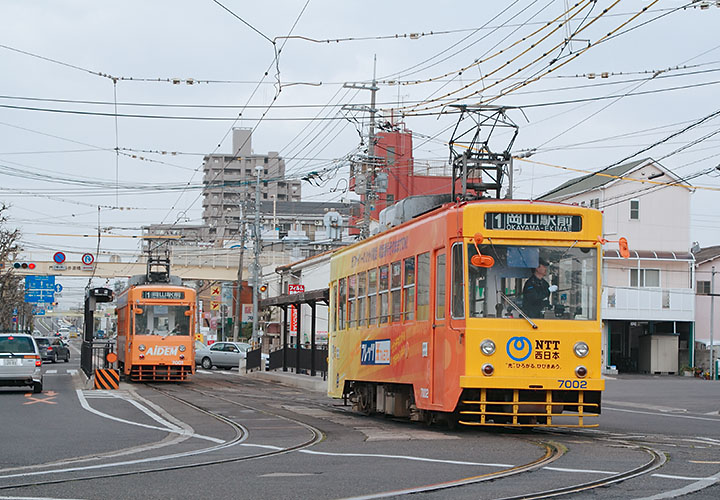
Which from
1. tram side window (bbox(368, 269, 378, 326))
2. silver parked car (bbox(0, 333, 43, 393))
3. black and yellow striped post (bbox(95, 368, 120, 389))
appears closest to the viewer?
tram side window (bbox(368, 269, 378, 326))

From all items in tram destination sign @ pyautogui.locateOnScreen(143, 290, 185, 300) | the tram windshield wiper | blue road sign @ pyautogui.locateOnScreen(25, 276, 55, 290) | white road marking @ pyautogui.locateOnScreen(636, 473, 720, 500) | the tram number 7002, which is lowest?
white road marking @ pyautogui.locateOnScreen(636, 473, 720, 500)

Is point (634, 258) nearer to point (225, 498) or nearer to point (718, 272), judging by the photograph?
point (718, 272)

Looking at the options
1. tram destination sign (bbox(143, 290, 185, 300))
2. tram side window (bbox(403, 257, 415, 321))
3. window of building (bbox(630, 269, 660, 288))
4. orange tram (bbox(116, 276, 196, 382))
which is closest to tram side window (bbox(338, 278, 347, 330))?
tram side window (bbox(403, 257, 415, 321))

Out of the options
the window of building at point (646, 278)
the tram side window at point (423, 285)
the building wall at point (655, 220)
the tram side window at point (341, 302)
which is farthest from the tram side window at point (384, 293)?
the window of building at point (646, 278)

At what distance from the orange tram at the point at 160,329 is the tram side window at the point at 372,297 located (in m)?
16.4

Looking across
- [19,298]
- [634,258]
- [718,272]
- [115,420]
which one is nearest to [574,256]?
[115,420]

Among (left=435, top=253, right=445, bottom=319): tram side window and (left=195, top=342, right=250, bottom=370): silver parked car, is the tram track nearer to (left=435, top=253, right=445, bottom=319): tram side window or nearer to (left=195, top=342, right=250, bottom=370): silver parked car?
(left=435, top=253, right=445, bottom=319): tram side window

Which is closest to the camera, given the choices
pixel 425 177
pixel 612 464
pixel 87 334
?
pixel 612 464

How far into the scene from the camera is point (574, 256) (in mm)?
14281

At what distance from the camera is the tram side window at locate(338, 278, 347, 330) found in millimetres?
20609

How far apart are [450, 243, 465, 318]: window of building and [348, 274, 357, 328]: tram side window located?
18.5 feet

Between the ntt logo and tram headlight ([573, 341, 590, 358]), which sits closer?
the ntt logo

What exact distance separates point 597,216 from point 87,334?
83.2 feet

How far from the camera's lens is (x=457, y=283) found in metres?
14.1
